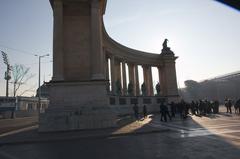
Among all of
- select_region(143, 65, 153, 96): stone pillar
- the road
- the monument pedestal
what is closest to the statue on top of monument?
select_region(143, 65, 153, 96): stone pillar

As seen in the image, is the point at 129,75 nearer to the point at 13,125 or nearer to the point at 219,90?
the point at 13,125

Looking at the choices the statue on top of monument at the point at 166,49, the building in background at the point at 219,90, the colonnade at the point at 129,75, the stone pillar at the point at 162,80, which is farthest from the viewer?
the building in background at the point at 219,90

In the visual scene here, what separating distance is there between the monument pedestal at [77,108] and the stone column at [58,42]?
1.21 meters

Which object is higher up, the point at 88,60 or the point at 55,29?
the point at 55,29

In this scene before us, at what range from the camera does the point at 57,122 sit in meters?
16.6

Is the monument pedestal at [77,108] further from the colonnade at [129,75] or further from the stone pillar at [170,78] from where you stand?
the stone pillar at [170,78]

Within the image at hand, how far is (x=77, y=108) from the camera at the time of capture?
17.7 m

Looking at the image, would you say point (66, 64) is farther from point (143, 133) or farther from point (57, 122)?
point (143, 133)

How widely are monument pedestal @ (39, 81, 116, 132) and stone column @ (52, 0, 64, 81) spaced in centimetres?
121

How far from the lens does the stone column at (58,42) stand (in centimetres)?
1886

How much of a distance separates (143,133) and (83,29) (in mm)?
10324

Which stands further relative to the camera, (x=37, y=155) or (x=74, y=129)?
(x=74, y=129)

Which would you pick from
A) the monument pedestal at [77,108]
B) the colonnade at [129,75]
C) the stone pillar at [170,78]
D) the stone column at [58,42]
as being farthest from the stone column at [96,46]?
the stone pillar at [170,78]

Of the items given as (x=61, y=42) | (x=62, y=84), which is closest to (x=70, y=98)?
(x=62, y=84)
